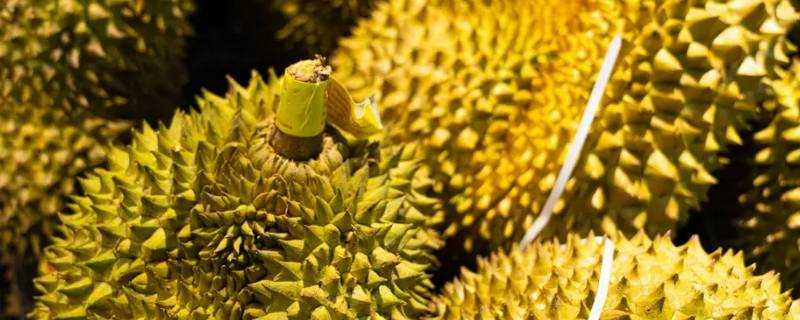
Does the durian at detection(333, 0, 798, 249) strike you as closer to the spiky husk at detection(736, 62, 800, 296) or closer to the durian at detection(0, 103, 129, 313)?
the spiky husk at detection(736, 62, 800, 296)

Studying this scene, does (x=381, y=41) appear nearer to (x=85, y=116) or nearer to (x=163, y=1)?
(x=163, y=1)

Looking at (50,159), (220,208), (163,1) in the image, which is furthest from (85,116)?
(220,208)

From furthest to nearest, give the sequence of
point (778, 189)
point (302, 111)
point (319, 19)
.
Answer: point (319, 19), point (778, 189), point (302, 111)

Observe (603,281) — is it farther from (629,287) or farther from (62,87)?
(62,87)

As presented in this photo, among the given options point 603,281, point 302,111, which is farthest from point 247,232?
point 603,281

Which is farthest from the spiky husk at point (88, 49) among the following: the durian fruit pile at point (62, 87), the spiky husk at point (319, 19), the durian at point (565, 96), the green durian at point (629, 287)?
the green durian at point (629, 287)

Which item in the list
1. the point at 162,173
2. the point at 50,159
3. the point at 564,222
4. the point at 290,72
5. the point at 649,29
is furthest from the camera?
the point at 50,159
